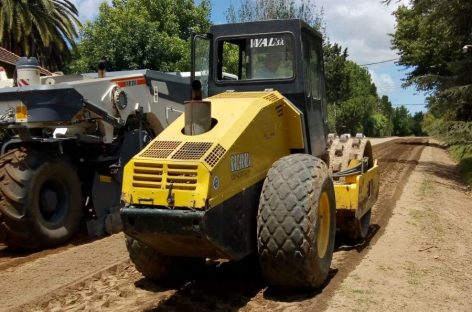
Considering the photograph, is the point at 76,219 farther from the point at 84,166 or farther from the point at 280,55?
the point at 280,55

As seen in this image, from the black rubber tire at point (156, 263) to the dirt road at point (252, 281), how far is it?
0.46ft

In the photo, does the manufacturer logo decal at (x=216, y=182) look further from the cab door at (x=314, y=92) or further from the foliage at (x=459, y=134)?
the foliage at (x=459, y=134)

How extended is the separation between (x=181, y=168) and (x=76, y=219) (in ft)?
14.9

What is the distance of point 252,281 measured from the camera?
230 inches

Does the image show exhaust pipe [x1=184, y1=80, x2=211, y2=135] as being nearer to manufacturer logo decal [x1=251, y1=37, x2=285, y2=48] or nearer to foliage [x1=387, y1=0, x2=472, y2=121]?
manufacturer logo decal [x1=251, y1=37, x2=285, y2=48]

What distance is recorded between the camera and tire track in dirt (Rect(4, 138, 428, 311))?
5109mm

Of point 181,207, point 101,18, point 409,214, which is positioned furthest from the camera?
point 101,18

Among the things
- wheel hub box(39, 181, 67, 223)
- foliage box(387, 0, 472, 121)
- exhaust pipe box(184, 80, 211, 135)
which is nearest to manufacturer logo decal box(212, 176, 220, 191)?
exhaust pipe box(184, 80, 211, 135)

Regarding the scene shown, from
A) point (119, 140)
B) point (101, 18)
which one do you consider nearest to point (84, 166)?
point (119, 140)

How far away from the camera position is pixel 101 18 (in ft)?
90.3

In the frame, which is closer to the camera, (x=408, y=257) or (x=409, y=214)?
(x=408, y=257)

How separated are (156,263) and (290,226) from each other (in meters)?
1.39

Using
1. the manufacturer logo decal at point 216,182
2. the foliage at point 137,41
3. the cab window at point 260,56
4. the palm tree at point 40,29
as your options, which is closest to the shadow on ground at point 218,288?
the manufacturer logo decal at point 216,182

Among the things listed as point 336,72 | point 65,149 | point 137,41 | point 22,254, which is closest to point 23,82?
point 65,149
